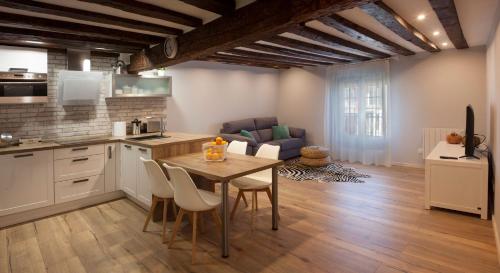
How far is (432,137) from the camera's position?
5676 mm

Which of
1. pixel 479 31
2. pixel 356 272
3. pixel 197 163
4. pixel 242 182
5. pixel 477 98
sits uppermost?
pixel 479 31

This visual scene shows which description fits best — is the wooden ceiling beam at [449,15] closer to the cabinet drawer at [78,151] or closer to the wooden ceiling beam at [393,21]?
the wooden ceiling beam at [393,21]

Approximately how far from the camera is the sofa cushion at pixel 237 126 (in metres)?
6.44

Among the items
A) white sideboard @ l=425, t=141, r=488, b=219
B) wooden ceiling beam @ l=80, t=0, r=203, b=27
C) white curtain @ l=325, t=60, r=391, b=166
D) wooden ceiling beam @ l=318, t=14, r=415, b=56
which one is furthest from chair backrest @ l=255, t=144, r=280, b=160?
white curtain @ l=325, t=60, r=391, b=166

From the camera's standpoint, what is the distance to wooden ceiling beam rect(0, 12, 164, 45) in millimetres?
2842

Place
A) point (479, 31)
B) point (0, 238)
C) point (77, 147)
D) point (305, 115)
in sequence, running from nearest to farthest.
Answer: point (0, 238)
point (77, 147)
point (479, 31)
point (305, 115)

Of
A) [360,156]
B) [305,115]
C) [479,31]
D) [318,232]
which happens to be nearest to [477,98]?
[479,31]

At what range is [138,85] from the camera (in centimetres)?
485

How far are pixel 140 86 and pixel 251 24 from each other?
2.95m

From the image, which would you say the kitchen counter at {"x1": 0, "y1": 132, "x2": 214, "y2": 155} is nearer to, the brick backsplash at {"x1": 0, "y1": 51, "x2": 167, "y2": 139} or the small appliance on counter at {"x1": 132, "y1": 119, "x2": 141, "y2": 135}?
the brick backsplash at {"x1": 0, "y1": 51, "x2": 167, "y2": 139}

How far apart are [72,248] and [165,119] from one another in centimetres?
292

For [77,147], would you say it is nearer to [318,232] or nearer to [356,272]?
[318,232]

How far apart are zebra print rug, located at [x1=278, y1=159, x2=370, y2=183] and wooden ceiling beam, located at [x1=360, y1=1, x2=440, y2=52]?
2408mm

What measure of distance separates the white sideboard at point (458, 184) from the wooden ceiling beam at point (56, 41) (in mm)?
4307
